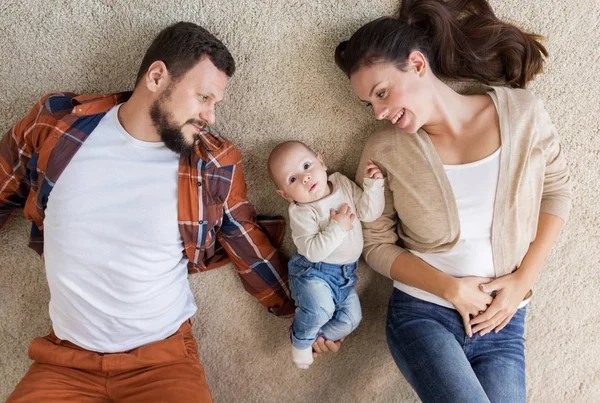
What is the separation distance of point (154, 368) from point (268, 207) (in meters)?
0.60

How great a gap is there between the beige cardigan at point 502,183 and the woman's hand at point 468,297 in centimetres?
8

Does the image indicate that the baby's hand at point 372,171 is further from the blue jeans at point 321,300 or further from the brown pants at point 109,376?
the brown pants at point 109,376

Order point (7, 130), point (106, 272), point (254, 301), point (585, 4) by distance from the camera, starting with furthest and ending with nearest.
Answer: point (254, 301) → point (7, 130) → point (585, 4) → point (106, 272)

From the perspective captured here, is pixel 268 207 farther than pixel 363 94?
Yes

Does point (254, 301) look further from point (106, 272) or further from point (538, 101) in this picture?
point (538, 101)

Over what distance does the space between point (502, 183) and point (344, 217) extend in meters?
0.45

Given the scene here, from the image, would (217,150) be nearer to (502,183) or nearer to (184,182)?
(184,182)

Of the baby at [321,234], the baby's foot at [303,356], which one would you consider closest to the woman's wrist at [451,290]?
the baby at [321,234]

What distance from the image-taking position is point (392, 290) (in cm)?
169

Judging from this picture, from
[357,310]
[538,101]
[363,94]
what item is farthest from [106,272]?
[538,101]

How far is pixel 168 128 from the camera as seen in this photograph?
1341 mm

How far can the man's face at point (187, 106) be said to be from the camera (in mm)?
1323

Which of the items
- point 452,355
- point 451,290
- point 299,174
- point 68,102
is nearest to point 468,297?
point 451,290

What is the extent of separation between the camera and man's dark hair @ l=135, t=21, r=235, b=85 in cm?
133
